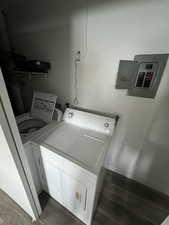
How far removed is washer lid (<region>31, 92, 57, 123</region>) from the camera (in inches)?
56.9

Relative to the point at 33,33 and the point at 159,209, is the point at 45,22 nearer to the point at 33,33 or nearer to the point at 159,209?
the point at 33,33

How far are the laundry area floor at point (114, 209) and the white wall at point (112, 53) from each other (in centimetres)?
17

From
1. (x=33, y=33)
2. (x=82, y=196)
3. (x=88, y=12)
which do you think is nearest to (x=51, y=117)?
(x=82, y=196)

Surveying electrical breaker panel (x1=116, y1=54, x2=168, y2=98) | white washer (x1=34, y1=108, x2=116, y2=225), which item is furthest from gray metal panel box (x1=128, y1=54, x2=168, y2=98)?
white washer (x1=34, y1=108, x2=116, y2=225)

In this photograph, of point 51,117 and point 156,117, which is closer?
point 156,117

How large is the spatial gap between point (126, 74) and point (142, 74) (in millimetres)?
144

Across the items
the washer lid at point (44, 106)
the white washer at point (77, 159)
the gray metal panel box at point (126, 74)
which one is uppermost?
the gray metal panel box at point (126, 74)

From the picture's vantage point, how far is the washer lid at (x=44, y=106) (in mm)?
1446

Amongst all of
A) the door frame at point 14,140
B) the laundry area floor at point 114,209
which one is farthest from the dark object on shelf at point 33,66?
the laundry area floor at point 114,209

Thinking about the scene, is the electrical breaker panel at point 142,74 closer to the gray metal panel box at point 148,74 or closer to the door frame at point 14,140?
the gray metal panel box at point 148,74

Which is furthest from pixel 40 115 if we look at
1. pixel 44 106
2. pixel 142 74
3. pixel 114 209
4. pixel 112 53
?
pixel 114 209

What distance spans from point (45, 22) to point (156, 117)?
5.24 feet

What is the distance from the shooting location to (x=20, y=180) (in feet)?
2.79

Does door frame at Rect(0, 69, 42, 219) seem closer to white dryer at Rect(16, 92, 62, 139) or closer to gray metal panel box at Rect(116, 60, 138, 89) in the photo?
white dryer at Rect(16, 92, 62, 139)
